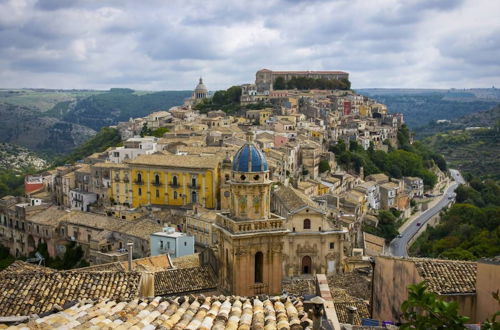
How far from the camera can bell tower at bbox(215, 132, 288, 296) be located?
795 inches

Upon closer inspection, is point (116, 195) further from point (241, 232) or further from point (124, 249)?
point (241, 232)

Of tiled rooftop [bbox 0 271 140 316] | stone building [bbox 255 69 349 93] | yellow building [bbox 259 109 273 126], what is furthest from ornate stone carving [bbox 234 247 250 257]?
stone building [bbox 255 69 349 93]

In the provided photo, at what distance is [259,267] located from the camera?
20.8 metres

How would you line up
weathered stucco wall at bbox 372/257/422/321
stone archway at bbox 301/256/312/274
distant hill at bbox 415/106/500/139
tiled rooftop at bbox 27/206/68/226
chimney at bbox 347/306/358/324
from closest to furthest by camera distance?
chimney at bbox 347/306/358/324
weathered stucco wall at bbox 372/257/422/321
stone archway at bbox 301/256/312/274
tiled rooftop at bbox 27/206/68/226
distant hill at bbox 415/106/500/139

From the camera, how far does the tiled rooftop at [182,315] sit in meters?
8.70

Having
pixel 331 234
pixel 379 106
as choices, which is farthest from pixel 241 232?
pixel 379 106

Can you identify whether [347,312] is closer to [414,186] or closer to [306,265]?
[306,265]

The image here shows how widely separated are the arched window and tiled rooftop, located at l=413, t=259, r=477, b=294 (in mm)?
7038

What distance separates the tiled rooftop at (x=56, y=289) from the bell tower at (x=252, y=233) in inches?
237

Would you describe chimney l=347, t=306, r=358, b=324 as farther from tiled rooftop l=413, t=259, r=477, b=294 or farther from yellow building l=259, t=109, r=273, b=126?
yellow building l=259, t=109, r=273, b=126

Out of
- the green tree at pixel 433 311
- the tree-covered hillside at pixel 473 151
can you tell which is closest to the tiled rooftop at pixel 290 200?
the green tree at pixel 433 311

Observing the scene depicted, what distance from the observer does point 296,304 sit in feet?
33.3

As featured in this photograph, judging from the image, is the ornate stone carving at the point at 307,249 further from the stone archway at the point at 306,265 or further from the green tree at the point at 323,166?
the green tree at the point at 323,166

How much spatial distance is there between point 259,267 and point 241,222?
6.68ft
